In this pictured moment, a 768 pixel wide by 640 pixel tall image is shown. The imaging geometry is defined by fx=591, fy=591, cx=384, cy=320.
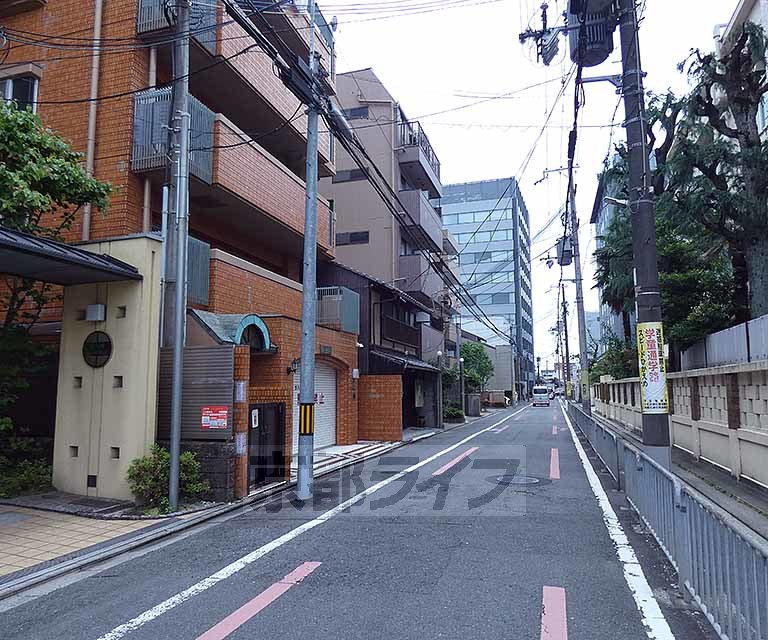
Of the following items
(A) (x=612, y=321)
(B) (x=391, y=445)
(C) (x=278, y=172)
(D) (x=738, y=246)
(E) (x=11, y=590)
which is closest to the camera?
(E) (x=11, y=590)

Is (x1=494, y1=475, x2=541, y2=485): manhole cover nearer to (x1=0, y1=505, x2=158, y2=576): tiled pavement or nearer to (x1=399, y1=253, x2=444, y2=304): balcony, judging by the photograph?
(x1=0, y1=505, x2=158, y2=576): tiled pavement

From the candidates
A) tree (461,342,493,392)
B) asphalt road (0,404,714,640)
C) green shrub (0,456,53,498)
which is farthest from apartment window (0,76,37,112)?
tree (461,342,493,392)

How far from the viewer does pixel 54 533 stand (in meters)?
7.48

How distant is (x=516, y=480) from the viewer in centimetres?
1142

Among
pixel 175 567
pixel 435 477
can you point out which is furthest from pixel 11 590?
pixel 435 477

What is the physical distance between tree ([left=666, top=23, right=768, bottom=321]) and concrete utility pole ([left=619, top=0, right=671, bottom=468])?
554cm

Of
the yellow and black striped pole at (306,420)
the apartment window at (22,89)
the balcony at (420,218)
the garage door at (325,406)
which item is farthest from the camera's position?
the balcony at (420,218)

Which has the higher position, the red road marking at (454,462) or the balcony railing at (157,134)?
the balcony railing at (157,134)

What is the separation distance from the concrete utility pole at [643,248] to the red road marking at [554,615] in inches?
137

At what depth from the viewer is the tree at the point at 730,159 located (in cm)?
1295

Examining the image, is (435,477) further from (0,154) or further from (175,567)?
(0,154)

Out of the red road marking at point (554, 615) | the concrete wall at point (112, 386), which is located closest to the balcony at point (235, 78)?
the concrete wall at point (112, 386)

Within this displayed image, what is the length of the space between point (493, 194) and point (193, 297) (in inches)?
2627

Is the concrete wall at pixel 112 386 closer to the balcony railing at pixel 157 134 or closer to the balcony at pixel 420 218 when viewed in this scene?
the balcony railing at pixel 157 134
